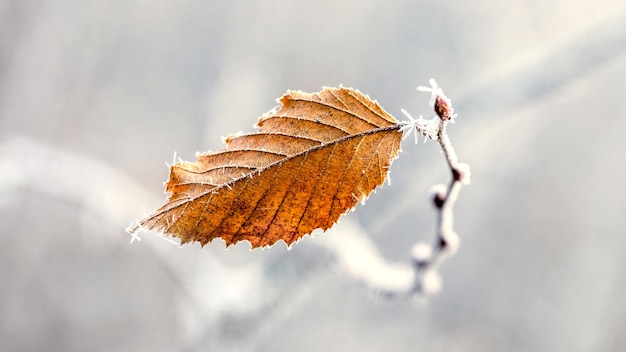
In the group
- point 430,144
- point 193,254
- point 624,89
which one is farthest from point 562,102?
point 430,144

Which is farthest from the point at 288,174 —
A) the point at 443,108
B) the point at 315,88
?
the point at 315,88

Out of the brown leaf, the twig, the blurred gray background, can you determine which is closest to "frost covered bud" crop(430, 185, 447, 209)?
the twig

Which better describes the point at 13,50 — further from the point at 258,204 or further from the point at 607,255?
the point at 607,255

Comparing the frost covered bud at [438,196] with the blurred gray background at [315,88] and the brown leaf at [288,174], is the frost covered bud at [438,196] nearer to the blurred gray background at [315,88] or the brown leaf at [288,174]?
the brown leaf at [288,174]

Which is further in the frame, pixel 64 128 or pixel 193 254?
pixel 64 128

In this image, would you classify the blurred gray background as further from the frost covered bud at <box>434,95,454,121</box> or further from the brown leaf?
the frost covered bud at <box>434,95,454,121</box>

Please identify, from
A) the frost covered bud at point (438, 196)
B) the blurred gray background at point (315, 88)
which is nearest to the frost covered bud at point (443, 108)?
the frost covered bud at point (438, 196)
